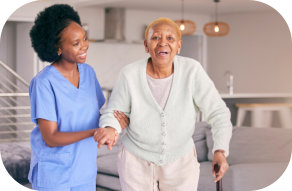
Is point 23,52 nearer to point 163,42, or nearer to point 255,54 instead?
point 255,54

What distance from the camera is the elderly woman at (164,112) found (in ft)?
4.90

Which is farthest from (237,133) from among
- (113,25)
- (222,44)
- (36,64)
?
(222,44)

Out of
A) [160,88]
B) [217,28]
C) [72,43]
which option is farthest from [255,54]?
[72,43]

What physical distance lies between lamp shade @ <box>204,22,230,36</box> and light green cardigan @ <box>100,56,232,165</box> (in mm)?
5713

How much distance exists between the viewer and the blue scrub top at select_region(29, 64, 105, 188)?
1.45 metres

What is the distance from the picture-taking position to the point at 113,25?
7.72 m

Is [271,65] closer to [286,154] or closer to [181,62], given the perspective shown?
[286,154]

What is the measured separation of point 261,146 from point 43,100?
2.25 metres

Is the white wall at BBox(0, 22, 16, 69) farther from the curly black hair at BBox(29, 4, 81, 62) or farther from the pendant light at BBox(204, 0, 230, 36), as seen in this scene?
the curly black hair at BBox(29, 4, 81, 62)

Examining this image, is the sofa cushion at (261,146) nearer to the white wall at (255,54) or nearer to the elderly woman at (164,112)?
the elderly woman at (164,112)

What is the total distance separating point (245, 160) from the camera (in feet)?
10.8

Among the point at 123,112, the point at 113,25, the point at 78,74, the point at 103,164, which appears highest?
the point at 113,25

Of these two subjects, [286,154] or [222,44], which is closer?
[286,154]

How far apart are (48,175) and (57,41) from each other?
48 centimetres
